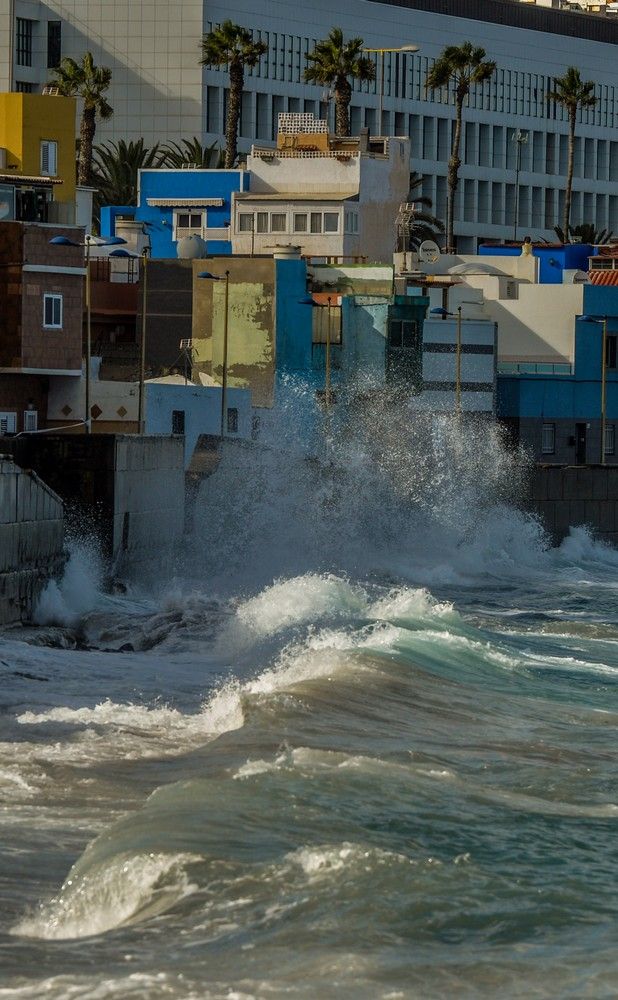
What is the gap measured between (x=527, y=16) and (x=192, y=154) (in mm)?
25142

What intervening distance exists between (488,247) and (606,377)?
19078 mm

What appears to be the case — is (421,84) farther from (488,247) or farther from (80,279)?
(80,279)

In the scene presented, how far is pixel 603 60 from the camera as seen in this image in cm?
11231

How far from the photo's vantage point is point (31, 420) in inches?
1763

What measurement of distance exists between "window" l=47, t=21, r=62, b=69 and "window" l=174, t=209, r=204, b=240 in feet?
80.7

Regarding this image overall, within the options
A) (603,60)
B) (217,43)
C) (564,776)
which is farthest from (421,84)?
(564,776)

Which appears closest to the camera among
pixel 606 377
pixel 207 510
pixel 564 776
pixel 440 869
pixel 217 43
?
pixel 440 869

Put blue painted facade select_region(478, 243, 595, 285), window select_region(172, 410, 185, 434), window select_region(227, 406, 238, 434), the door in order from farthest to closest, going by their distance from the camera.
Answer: blue painted facade select_region(478, 243, 595, 285) < the door < window select_region(227, 406, 238, 434) < window select_region(172, 410, 185, 434)

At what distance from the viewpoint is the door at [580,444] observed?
6488cm

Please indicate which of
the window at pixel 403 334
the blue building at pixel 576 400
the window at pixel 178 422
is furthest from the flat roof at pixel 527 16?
the window at pixel 178 422

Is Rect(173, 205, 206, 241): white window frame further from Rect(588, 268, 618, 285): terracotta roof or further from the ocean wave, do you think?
the ocean wave

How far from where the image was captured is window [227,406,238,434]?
1970 inches

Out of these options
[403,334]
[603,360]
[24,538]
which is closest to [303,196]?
[403,334]

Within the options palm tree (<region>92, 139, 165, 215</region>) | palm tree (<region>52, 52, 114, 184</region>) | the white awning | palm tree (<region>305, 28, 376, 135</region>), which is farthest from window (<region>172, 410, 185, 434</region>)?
palm tree (<region>305, 28, 376, 135</region>)
